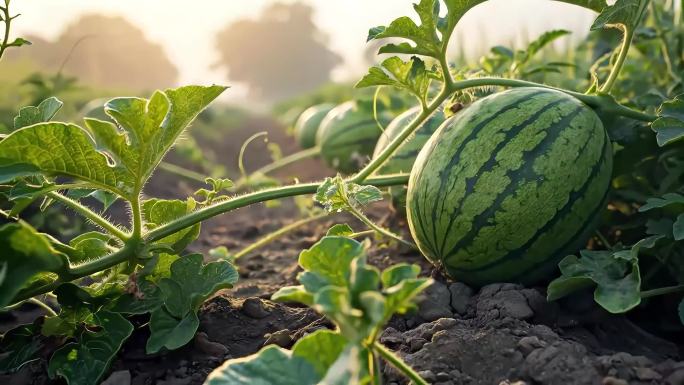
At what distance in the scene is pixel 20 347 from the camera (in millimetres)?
1853

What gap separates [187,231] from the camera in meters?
2.03

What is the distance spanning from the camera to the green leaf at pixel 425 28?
1914 mm

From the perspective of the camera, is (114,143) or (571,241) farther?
(571,241)

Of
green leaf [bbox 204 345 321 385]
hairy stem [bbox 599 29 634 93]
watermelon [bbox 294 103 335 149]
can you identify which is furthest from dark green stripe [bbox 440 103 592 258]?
watermelon [bbox 294 103 335 149]

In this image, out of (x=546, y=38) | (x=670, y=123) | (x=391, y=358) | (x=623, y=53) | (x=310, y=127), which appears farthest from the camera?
(x=310, y=127)

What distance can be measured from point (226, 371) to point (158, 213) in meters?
0.80

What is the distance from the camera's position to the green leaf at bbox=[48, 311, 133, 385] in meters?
1.71

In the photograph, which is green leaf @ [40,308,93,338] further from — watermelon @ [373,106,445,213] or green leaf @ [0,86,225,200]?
watermelon @ [373,106,445,213]

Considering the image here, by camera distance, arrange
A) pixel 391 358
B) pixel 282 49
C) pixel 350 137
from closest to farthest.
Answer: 1. pixel 391 358
2. pixel 350 137
3. pixel 282 49

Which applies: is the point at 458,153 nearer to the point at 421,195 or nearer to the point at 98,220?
the point at 421,195

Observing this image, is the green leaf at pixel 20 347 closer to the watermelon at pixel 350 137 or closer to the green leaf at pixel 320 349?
the green leaf at pixel 320 349

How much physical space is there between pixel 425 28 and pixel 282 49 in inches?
1963

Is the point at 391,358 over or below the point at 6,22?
below

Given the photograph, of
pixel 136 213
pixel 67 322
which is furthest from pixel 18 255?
pixel 67 322
